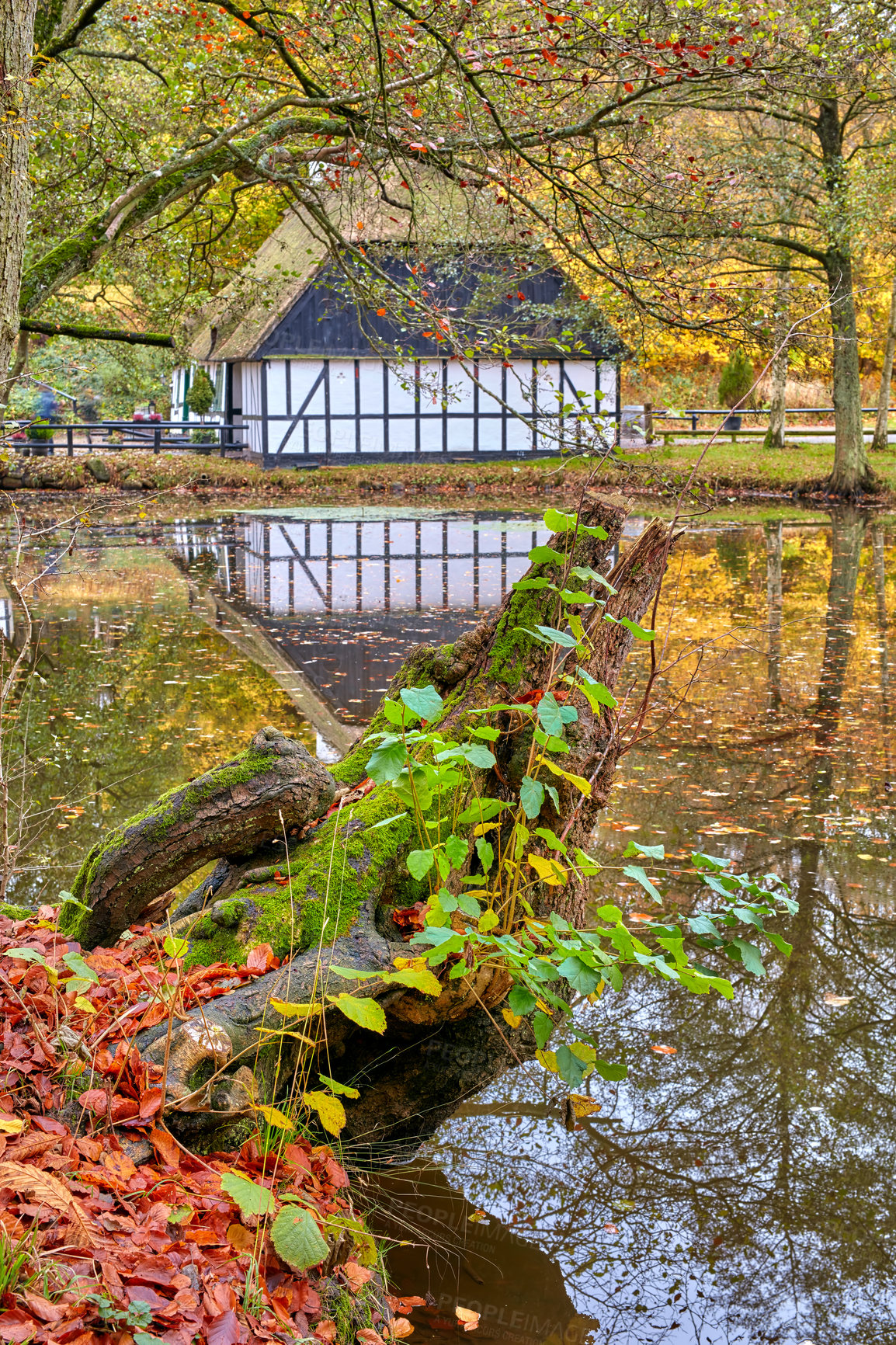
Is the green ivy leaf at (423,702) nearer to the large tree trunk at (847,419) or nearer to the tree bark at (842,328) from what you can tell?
the tree bark at (842,328)

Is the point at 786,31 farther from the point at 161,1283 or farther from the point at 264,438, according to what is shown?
the point at 264,438

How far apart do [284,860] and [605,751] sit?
3.54 feet

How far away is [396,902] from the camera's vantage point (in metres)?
3.38

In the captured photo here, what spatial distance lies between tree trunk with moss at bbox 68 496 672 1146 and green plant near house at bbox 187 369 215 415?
3149 centimetres

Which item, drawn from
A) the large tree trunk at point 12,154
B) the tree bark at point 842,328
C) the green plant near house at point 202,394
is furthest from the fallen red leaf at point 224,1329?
the green plant near house at point 202,394

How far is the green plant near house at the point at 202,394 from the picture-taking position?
110 ft

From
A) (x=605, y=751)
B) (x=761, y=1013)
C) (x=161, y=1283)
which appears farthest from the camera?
(x=761, y=1013)

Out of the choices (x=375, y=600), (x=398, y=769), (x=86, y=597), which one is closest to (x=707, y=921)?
(x=398, y=769)

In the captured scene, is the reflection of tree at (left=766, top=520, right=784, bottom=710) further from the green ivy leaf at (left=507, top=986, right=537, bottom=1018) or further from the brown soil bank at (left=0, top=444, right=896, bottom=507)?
the green ivy leaf at (left=507, top=986, right=537, bottom=1018)

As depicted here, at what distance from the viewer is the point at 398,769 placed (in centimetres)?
262

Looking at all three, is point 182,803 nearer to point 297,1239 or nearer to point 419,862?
point 419,862

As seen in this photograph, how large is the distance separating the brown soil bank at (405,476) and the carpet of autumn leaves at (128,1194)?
889 inches

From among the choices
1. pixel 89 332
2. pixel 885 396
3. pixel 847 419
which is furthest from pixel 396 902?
pixel 885 396

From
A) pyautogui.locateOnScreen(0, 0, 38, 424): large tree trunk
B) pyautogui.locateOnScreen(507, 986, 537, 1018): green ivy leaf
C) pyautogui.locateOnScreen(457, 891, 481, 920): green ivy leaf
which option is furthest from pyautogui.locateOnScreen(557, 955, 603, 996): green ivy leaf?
pyautogui.locateOnScreen(0, 0, 38, 424): large tree trunk
